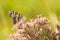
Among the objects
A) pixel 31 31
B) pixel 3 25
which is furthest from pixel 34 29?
pixel 3 25

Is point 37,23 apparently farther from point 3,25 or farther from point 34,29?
point 3,25

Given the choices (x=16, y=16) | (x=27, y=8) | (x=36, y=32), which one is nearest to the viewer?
(x=36, y=32)

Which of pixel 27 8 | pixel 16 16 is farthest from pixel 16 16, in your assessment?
pixel 27 8

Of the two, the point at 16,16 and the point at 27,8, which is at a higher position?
the point at 27,8

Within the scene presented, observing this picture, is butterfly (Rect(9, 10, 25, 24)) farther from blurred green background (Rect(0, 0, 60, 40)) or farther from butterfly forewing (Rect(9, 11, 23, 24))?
blurred green background (Rect(0, 0, 60, 40))

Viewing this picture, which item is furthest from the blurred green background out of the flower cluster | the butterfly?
the flower cluster

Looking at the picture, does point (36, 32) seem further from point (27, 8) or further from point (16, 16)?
point (27, 8)

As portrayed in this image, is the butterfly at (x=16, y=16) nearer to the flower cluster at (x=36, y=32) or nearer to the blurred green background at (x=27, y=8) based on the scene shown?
the flower cluster at (x=36, y=32)

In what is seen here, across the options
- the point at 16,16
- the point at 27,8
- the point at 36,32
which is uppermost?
the point at 27,8

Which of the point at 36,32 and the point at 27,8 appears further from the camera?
the point at 27,8

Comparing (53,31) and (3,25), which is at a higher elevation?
(3,25)

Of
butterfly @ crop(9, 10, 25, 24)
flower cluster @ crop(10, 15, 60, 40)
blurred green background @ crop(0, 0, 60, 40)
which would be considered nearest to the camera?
flower cluster @ crop(10, 15, 60, 40)
